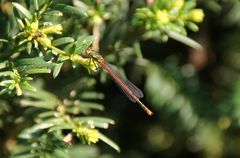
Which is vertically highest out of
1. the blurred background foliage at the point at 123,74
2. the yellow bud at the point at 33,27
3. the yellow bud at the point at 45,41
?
the yellow bud at the point at 33,27

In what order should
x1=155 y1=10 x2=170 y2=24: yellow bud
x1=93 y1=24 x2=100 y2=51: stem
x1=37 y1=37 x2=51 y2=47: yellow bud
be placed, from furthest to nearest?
x1=93 y1=24 x2=100 y2=51: stem → x1=155 y1=10 x2=170 y2=24: yellow bud → x1=37 y1=37 x2=51 y2=47: yellow bud

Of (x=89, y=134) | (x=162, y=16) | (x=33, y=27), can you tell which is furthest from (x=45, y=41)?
(x=162, y=16)

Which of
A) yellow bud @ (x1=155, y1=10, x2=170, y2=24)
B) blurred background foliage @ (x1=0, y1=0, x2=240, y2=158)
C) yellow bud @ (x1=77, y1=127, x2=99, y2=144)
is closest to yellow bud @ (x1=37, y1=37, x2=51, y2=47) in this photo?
blurred background foliage @ (x1=0, y1=0, x2=240, y2=158)

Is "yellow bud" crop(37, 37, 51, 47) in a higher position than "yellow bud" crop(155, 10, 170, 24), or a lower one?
higher

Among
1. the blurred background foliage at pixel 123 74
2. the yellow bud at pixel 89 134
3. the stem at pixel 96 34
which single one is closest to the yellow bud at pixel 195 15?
the blurred background foliage at pixel 123 74

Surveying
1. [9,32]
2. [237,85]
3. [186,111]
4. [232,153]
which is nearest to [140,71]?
[186,111]

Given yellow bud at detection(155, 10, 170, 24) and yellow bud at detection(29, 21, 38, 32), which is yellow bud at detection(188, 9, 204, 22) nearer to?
yellow bud at detection(155, 10, 170, 24)

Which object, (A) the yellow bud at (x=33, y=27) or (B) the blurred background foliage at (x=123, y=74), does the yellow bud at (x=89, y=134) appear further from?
(A) the yellow bud at (x=33, y=27)

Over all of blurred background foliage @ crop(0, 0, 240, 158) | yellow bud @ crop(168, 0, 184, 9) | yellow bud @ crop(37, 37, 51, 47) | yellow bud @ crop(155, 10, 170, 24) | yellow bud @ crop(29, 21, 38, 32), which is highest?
yellow bud @ crop(29, 21, 38, 32)
